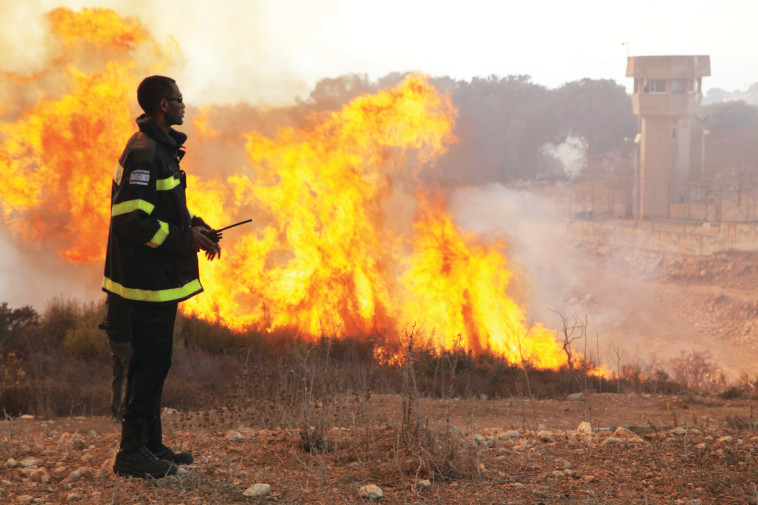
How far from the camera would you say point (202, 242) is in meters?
4.13

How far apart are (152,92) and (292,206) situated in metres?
12.2

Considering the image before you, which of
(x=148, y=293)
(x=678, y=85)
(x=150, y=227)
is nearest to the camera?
(x=150, y=227)

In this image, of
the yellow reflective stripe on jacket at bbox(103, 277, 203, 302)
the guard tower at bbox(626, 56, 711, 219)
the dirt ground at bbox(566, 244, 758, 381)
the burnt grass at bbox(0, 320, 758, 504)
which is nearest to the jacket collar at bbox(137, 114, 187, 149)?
the yellow reflective stripe on jacket at bbox(103, 277, 203, 302)

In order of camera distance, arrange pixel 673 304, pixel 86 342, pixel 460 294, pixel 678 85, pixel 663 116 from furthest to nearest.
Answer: pixel 678 85 → pixel 663 116 → pixel 673 304 → pixel 460 294 → pixel 86 342

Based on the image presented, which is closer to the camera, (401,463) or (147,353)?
(147,353)

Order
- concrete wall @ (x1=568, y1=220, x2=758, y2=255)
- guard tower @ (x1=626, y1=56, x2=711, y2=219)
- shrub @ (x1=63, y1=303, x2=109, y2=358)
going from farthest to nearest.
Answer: guard tower @ (x1=626, y1=56, x2=711, y2=219) → concrete wall @ (x1=568, y1=220, x2=758, y2=255) → shrub @ (x1=63, y1=303, x2=109, y2=358)

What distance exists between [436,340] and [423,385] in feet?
14.6

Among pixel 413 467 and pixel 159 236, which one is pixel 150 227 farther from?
pixel 413 467

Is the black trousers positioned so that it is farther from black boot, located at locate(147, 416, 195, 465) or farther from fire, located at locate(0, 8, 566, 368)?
fire, located at locate(0, 8, 566, 368)

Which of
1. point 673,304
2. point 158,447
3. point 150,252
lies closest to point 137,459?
point 158,447

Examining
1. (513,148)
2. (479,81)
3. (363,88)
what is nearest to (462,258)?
(363,88)

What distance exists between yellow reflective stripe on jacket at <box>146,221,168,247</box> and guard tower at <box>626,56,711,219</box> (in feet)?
134

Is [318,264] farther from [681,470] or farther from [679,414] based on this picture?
[681,470]

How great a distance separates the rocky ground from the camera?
3891 mm
